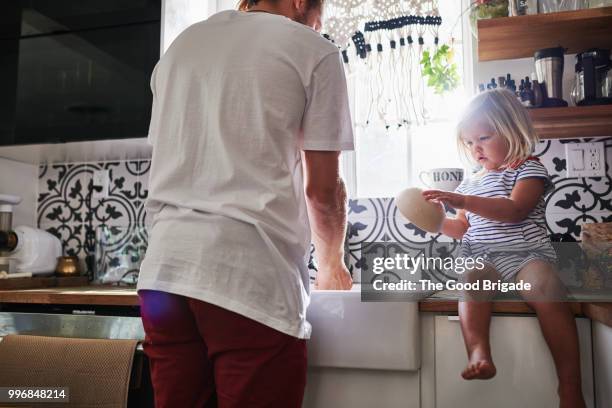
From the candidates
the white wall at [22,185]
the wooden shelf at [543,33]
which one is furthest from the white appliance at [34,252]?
the wooden shelf at [543,33]

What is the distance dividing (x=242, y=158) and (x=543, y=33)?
1.16 m

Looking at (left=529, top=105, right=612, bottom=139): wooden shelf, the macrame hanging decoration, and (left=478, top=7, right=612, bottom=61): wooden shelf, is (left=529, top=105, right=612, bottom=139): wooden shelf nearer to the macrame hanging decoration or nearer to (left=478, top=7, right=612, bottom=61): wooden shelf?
(left=478, top=7, right=612, bottom=61): wooden shelf

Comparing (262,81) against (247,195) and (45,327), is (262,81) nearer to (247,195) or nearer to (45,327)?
(247,195)

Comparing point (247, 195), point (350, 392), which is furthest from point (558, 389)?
point (247, 195)

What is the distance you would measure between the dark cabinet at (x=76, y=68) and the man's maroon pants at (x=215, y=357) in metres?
1.14

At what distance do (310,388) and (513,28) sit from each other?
1148mm

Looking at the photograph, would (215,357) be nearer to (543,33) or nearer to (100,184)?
(543,33)

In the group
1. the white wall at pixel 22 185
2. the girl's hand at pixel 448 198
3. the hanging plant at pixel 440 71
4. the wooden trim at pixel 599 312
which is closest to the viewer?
the wooden trim at pixel 599 312

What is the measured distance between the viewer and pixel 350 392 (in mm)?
1214

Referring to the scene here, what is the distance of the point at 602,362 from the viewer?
106 cm

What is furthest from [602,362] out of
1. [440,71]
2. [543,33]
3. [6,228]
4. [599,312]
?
[6,228]

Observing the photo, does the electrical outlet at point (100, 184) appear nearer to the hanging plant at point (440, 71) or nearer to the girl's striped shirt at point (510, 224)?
the hanging plant at point (440, 71)

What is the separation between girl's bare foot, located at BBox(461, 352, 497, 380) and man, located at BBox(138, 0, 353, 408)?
0.44m

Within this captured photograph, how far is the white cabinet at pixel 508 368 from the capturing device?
1.12 meters
